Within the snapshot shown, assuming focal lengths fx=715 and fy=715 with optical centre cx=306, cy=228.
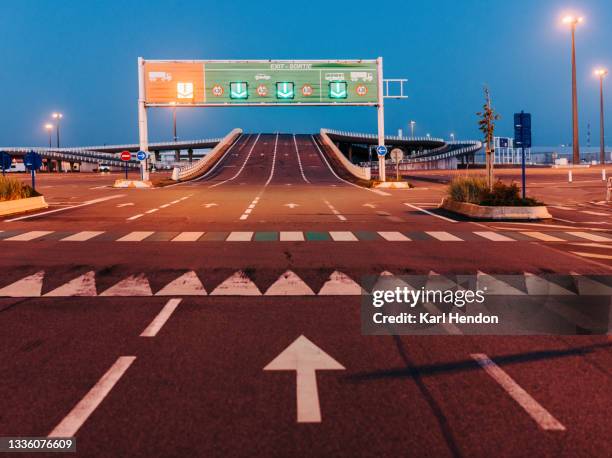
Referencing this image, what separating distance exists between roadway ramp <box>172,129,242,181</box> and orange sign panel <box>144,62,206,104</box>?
26.1ft

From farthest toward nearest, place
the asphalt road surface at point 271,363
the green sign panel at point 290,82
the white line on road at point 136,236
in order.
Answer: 1. the green sign panel at point 290,82
2. the white line on road at point 136,236
3. the asphalt road surface at point 271,363

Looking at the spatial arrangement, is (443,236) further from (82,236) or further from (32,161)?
(32,161)

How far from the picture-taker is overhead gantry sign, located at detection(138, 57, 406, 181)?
4944 cm

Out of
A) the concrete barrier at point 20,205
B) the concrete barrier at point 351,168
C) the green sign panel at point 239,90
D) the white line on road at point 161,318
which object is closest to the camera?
the white line on road at point 161,318

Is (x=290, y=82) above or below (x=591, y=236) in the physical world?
above

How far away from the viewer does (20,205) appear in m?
24.6

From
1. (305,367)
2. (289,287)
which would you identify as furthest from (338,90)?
(305,367)

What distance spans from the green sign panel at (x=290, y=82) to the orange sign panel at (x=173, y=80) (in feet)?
1.96

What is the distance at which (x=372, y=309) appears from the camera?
848 cm

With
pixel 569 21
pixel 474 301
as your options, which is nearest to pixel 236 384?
pixel 474 301

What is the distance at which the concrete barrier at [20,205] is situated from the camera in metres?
23.5

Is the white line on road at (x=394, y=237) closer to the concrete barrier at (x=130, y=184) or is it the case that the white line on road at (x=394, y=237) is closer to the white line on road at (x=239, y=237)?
the white line on road at (x=239, y=237)

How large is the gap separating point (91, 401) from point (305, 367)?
1766 mm

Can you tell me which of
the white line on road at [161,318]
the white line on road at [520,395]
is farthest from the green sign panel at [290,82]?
the white line on road at [520,395]
